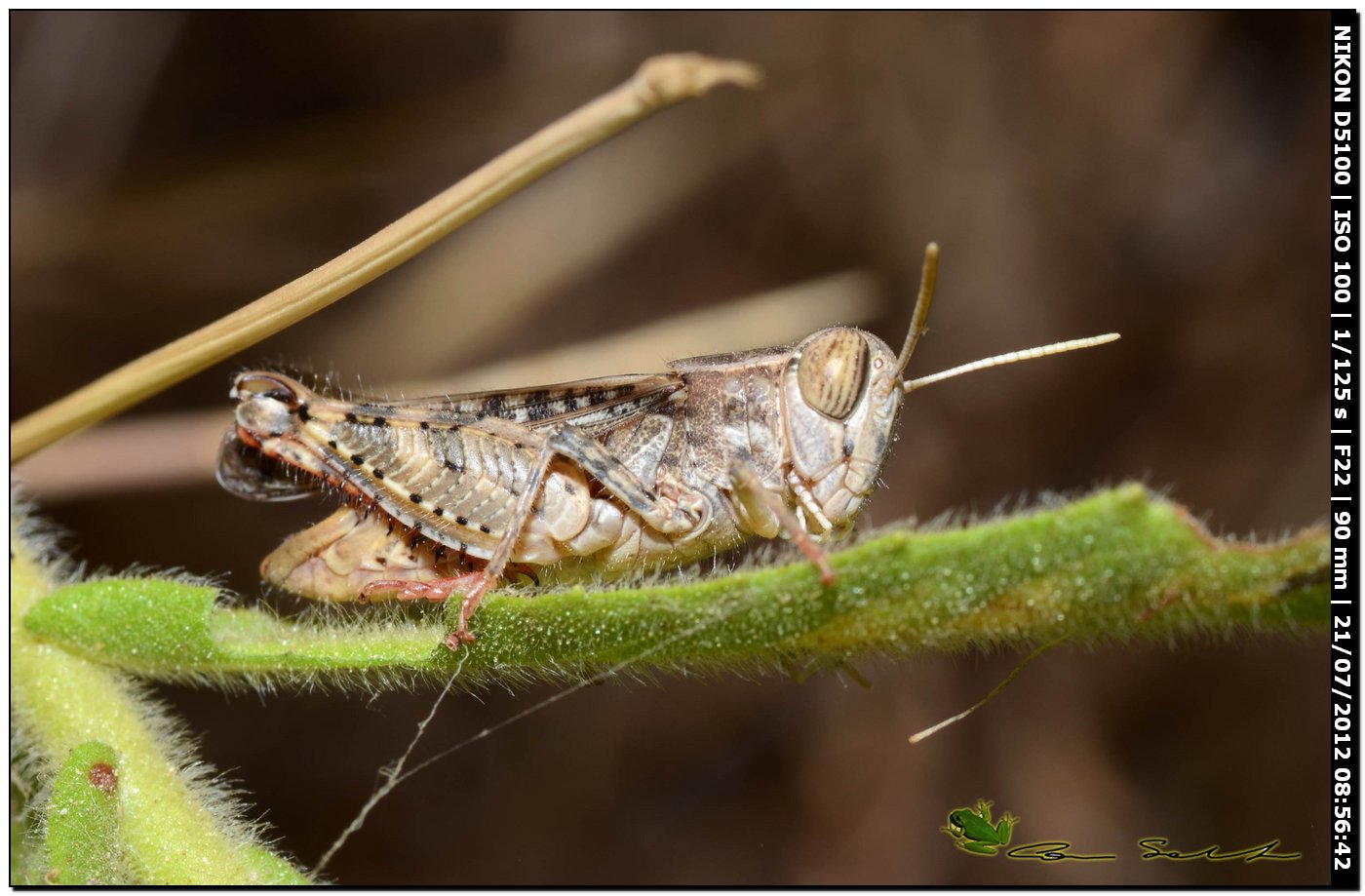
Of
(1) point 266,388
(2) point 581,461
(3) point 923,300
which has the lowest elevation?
(2) point 581,461

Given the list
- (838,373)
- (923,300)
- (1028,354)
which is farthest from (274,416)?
(1028,354)

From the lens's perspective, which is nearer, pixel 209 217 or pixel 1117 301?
pixel 209 217

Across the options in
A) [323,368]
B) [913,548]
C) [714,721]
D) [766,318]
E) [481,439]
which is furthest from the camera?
[714,721]

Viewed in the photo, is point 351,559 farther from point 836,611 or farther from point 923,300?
point 923,300

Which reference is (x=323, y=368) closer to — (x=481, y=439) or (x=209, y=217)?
(x=209, y=217)

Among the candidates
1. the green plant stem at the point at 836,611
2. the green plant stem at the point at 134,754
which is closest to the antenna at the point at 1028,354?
the green plant stem at the point at 836,611

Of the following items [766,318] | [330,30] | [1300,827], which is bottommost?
[1300,827]

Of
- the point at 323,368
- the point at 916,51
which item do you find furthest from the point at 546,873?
the point at 916,51

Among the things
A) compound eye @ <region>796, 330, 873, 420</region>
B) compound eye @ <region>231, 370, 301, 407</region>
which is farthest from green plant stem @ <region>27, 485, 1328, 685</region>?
compound eye @ <region>796, 330, 873, 420</region>
